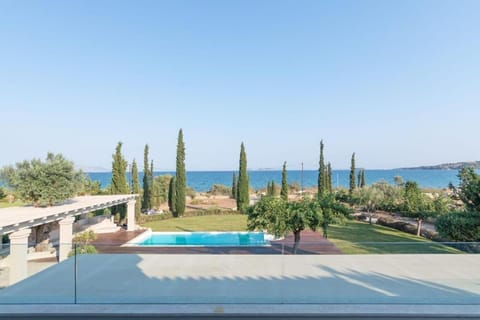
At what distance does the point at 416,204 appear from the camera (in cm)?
1873

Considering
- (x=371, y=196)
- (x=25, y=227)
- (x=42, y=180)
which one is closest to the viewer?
(x=25, y=227)

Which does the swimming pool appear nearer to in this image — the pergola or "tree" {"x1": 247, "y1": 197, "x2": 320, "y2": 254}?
the pergola

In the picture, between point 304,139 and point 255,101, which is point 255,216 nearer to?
point 255,101

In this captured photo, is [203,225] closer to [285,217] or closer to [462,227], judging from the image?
[285,217]

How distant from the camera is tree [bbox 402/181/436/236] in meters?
16.4

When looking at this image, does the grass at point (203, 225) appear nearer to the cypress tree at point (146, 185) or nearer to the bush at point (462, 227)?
the cypress tree at point (146, 185)

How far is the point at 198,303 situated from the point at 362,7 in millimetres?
16212

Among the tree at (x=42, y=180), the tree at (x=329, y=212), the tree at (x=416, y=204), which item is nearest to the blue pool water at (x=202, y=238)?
the tree at (x=42, y=180)

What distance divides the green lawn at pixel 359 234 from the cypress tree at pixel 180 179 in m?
1.24

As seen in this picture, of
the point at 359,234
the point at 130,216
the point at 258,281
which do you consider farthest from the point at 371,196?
the point at 258,281

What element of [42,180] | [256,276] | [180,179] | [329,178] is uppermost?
[42,180]

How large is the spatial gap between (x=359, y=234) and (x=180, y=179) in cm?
1606

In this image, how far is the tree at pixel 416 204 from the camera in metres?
16.4

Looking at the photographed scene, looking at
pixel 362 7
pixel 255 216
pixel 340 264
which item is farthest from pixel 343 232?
pixel 362 7
